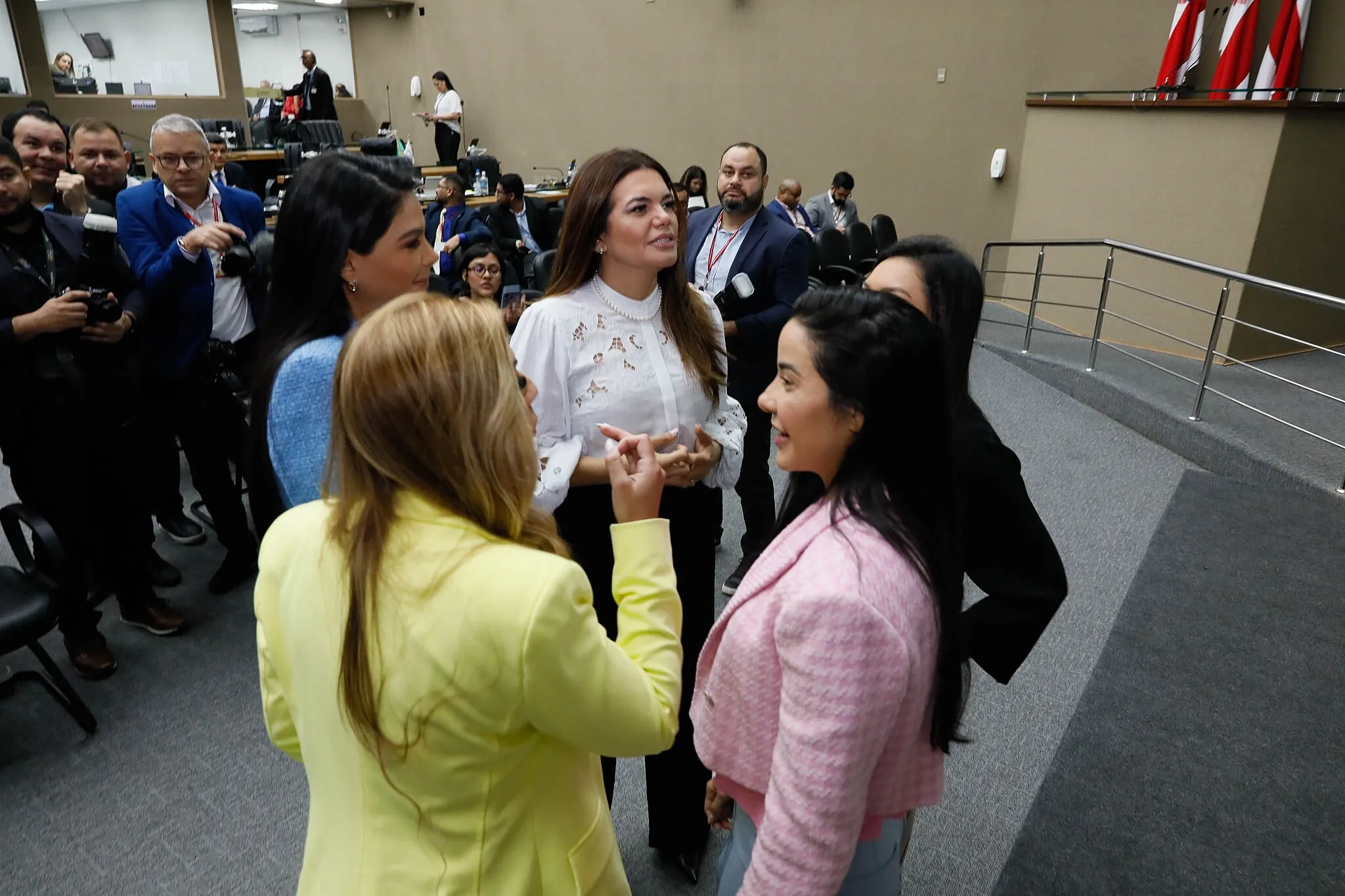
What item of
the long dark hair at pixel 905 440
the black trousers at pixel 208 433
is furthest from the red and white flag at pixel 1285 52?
the black trousers at pixel 208 433

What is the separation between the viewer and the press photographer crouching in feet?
8.27

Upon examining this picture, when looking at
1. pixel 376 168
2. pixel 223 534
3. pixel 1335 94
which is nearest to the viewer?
pixel 376 168

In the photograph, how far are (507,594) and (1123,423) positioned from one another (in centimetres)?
527

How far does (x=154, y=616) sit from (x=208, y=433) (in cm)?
70

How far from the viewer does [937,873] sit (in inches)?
80.1

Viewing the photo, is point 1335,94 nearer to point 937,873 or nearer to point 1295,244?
point 1295,244

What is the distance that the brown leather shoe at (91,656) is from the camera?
105 inches

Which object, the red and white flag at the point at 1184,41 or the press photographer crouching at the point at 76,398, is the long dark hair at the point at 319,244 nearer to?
the press photographer crouching at the point at 76,398

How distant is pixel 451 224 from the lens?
577 cm

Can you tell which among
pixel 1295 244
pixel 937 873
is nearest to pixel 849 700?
pixel 937 873

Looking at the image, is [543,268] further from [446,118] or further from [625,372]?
[446,118]

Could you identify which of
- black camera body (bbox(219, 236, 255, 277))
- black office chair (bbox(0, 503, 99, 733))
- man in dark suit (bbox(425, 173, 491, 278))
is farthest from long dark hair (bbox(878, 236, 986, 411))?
man in dark suit (bbox(425, 173, 491, 278))

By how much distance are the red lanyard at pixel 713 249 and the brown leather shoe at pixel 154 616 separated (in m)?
2.29

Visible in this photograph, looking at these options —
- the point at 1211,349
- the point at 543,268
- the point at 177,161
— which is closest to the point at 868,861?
the point at 177,161
